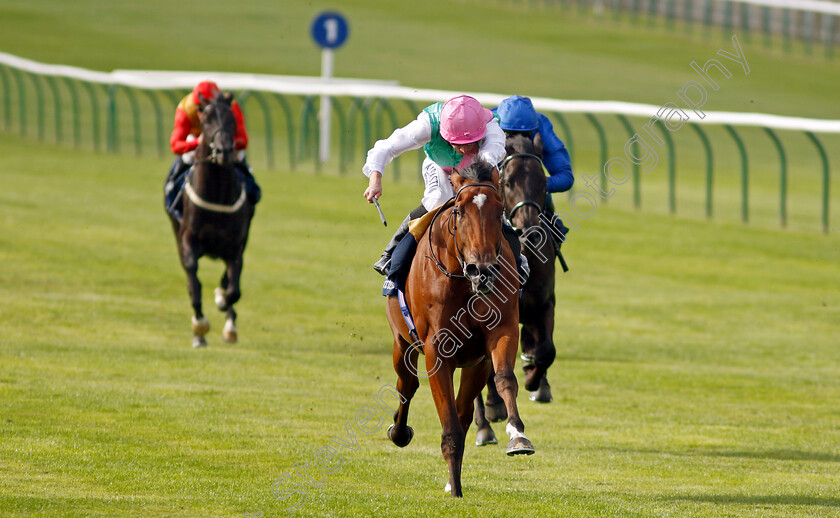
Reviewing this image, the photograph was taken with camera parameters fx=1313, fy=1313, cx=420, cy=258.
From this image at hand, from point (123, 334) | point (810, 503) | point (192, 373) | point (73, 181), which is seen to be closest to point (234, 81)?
point (73, 181)

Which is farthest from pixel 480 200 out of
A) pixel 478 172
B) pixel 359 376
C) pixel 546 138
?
pixel 359 376

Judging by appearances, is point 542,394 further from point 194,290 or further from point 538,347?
point 194,290

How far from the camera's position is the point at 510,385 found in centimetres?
639

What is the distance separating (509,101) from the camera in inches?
324

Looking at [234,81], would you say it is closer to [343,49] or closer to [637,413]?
[637,413]

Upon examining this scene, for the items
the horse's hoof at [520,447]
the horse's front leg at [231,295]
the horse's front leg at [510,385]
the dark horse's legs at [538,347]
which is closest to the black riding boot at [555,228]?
the dark horse's legs at [538,347]

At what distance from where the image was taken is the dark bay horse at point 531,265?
7.78 metres

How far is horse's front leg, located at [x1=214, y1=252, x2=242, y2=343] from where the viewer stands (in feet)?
39.1

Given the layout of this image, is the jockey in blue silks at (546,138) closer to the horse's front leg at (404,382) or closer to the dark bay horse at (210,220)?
the horse's front leg at (404,382)

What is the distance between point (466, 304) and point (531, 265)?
1.75 metres

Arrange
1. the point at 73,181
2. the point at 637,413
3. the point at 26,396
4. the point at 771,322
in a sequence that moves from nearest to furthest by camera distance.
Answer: the point at 26,396, the point at 637,413, the point at 771,322, the point at 73,181

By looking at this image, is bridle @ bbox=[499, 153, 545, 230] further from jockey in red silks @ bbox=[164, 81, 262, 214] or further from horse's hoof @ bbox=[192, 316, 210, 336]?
horse's hoof @ bbox=[192, 316, 210, 336]

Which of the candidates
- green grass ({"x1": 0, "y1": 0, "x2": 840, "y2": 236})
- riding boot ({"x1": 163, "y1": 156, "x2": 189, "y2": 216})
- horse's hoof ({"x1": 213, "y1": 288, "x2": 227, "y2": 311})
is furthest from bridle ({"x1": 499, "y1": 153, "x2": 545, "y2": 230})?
green grass ({"x1": 0, "y1": 0, "x2": 840, "y2": 236})

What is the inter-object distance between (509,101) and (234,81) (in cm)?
1686
